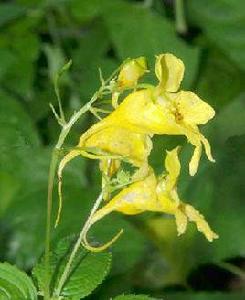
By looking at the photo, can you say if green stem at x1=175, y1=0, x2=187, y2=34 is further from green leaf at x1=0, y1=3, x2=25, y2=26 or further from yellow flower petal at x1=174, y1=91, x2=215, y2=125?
yellow flower petal at x1=174, y1=91, x2=215, y2=125

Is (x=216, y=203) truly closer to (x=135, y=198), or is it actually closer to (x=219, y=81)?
(x=219, y=81)

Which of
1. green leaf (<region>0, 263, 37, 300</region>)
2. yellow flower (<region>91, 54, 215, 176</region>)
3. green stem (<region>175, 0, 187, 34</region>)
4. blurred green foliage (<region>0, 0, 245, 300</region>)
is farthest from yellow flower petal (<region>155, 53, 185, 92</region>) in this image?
green stem (<region>175, 0, 187, 34</region>)

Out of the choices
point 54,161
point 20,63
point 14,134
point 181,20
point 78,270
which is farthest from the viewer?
point 181,20

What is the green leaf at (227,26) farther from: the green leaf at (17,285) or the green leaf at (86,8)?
the green leaf at (17,285)

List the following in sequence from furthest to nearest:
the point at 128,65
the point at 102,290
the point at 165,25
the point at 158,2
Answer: the point at 158,2 < the point at 165,25 < the point at 102,290 < the point at 128,65

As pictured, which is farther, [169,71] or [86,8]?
[86,8]

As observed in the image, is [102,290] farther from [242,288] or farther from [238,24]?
[238,24]

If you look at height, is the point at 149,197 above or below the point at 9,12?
above

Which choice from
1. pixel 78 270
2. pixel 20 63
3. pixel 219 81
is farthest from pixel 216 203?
pixel 78 270

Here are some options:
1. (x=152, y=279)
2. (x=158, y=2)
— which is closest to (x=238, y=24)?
(x=158, y=2)
